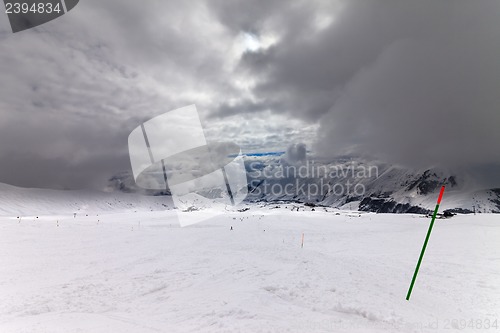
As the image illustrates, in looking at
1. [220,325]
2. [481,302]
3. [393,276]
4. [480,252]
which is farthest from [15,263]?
[480,252]

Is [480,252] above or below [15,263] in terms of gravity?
above

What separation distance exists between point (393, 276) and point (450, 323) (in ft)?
21.4

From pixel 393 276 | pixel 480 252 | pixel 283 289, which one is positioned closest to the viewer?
pixel 283 289

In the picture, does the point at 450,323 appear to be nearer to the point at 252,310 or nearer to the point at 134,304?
the point at 252,310

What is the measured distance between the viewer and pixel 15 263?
19.6m

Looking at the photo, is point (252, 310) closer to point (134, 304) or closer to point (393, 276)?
point (134, 304)

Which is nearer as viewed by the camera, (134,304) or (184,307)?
(184,307)

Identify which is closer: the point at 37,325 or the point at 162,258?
the point at 37,325

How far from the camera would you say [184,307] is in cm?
1102

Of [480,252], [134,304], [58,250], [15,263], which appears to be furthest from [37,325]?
[480,252]

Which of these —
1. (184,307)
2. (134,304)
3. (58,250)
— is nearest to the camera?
(184,307)

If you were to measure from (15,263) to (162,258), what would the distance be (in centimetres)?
1041

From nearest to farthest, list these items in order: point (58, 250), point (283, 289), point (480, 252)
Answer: point (283, 289) < point (480, 252) < point (58, 250)

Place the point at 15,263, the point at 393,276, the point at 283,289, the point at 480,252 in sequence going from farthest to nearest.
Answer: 1. the point at 480,252
2. the point at 15,263
3. the point at 393,276
4. the point at 283,289
